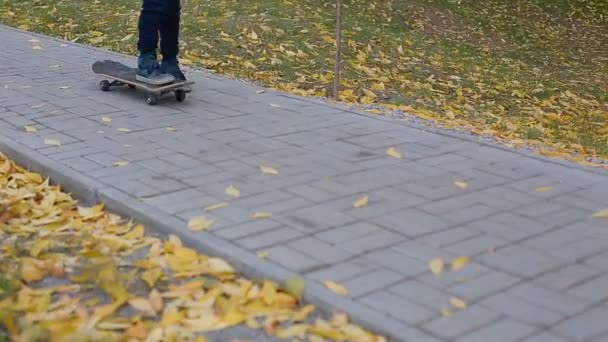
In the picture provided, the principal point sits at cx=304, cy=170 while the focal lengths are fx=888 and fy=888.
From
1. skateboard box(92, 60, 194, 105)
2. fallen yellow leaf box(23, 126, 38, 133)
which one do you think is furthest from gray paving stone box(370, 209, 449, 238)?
skateboard box(92, 60, 194, 105)

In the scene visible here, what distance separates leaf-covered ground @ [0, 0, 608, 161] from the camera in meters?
8.88

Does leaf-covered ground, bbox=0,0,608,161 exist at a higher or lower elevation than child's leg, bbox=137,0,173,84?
lower

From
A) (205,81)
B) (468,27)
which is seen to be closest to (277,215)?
(205,81)

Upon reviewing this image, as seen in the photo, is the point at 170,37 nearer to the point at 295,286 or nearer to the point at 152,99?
the point at 152,99

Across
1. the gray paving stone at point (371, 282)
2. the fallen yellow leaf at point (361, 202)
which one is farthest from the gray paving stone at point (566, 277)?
the fallen yellow leaf at point (361, 202)

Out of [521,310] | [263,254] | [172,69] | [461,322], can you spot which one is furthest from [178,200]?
[172,69]

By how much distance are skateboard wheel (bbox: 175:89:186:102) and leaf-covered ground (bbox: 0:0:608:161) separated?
1.61 meters

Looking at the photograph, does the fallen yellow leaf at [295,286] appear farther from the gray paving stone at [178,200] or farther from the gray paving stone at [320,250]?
the gray paving stone at [178,200]

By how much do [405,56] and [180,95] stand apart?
502cm

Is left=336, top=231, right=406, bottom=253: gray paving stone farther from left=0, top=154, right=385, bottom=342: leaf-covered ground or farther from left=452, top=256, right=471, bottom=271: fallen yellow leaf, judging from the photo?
left=0, top=154, right=385, bottom=342: leaf-covered ground

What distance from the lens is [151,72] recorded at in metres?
6.98

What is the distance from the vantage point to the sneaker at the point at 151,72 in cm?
691

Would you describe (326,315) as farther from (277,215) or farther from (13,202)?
(13,202)

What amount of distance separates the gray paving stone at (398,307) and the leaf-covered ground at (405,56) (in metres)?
3.00
